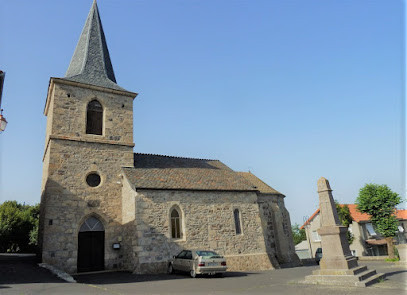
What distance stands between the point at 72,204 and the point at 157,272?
6094mm

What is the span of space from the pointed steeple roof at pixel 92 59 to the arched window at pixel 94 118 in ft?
4.72

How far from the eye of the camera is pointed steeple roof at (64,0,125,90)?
1981cm

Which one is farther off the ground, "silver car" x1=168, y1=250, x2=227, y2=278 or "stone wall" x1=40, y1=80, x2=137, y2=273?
"stone wall" x1=40, y1=80, x2=137, y2=273

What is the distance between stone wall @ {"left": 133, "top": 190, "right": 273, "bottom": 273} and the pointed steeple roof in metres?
8.96

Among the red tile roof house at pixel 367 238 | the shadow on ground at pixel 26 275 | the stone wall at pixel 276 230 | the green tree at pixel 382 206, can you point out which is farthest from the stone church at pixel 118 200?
the red tile roof house at pixel 367 238

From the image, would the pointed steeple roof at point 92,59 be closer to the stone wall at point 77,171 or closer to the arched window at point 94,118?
the stone wall at point 77,171

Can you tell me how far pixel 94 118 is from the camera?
1886cm

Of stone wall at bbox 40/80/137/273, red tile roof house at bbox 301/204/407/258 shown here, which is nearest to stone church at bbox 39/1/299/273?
stone wall at bbox 40/80/137/273

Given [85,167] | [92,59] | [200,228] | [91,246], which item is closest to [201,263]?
[200,228]

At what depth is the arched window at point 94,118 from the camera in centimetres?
1856

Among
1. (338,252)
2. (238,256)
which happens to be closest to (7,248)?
(238,256)

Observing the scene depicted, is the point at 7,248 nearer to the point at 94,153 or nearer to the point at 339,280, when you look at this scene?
the point at 94,153

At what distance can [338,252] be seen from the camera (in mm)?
10555

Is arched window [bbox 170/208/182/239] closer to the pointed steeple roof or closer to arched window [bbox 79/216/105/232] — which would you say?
arched window [bbox 79/216/105/232]
